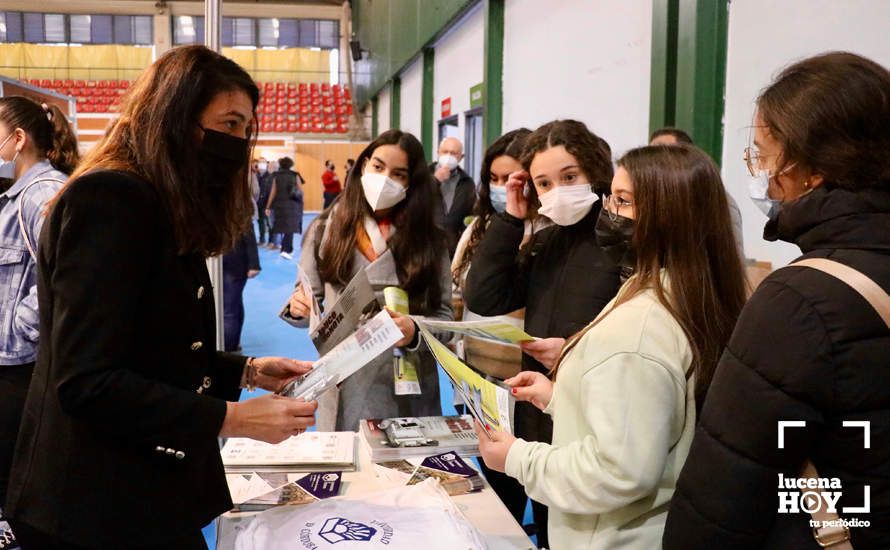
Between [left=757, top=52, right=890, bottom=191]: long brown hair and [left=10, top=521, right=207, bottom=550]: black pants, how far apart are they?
1.08 meters

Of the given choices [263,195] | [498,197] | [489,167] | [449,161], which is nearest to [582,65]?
[449,161]

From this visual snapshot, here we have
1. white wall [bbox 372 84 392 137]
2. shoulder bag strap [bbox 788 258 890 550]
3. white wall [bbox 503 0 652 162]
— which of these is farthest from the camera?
white wall [bbox 372 84 392 137]

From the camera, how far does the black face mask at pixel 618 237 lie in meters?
1.31

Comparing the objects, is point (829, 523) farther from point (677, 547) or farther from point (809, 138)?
point (809, 138)

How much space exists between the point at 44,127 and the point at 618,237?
7.13 feet

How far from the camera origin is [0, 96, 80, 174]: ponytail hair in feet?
8.11

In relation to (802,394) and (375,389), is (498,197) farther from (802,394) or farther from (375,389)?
(802,394)

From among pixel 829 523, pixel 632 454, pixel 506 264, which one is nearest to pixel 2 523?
pixel 506 264

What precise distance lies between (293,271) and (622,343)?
1015 cm

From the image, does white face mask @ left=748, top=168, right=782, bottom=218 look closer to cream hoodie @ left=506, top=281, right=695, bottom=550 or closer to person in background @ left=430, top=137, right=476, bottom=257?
cream hoodie @ left=506, top=281, right=695, bottom=550

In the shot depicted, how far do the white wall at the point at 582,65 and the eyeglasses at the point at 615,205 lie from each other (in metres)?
2.57

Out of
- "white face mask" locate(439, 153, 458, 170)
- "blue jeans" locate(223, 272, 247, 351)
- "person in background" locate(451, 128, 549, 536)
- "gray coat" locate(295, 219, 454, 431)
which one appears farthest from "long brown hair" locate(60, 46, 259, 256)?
"white face mask" locate(439, 153, 458, 170)

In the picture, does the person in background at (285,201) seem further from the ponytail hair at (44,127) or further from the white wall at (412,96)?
the ponytail hair at (44,127)

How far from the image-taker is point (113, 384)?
986mm
